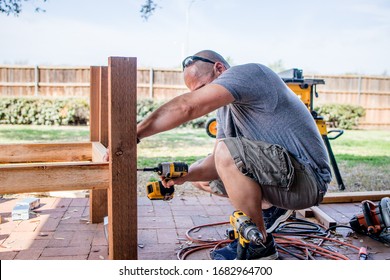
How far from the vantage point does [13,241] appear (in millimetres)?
2135

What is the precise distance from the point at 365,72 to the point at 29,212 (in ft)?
34.8

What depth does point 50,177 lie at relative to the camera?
1258 mm

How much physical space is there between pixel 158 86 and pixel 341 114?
4729 millimetres

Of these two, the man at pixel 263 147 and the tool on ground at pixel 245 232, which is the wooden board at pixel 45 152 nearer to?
the man at pixel 263 147

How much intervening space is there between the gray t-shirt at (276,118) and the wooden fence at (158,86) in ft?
28.4

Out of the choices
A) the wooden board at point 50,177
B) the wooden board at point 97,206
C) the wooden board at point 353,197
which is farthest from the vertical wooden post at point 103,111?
the wooden board at point 353,197

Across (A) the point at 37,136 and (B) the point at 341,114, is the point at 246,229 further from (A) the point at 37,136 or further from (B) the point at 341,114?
(B) the point at 341,114

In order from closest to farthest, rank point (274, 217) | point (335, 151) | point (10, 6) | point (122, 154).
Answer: point (122, 154) → point (274, 217) → point (10, 6) → point (335, 151)

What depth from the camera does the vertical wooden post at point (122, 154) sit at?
1.18 m

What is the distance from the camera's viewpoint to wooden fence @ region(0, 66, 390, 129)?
9.99m

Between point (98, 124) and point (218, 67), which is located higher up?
point (218, 67)

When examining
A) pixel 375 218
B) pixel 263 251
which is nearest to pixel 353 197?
pixel 375 218

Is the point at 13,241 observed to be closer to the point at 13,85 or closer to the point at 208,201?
the point at 208,201
